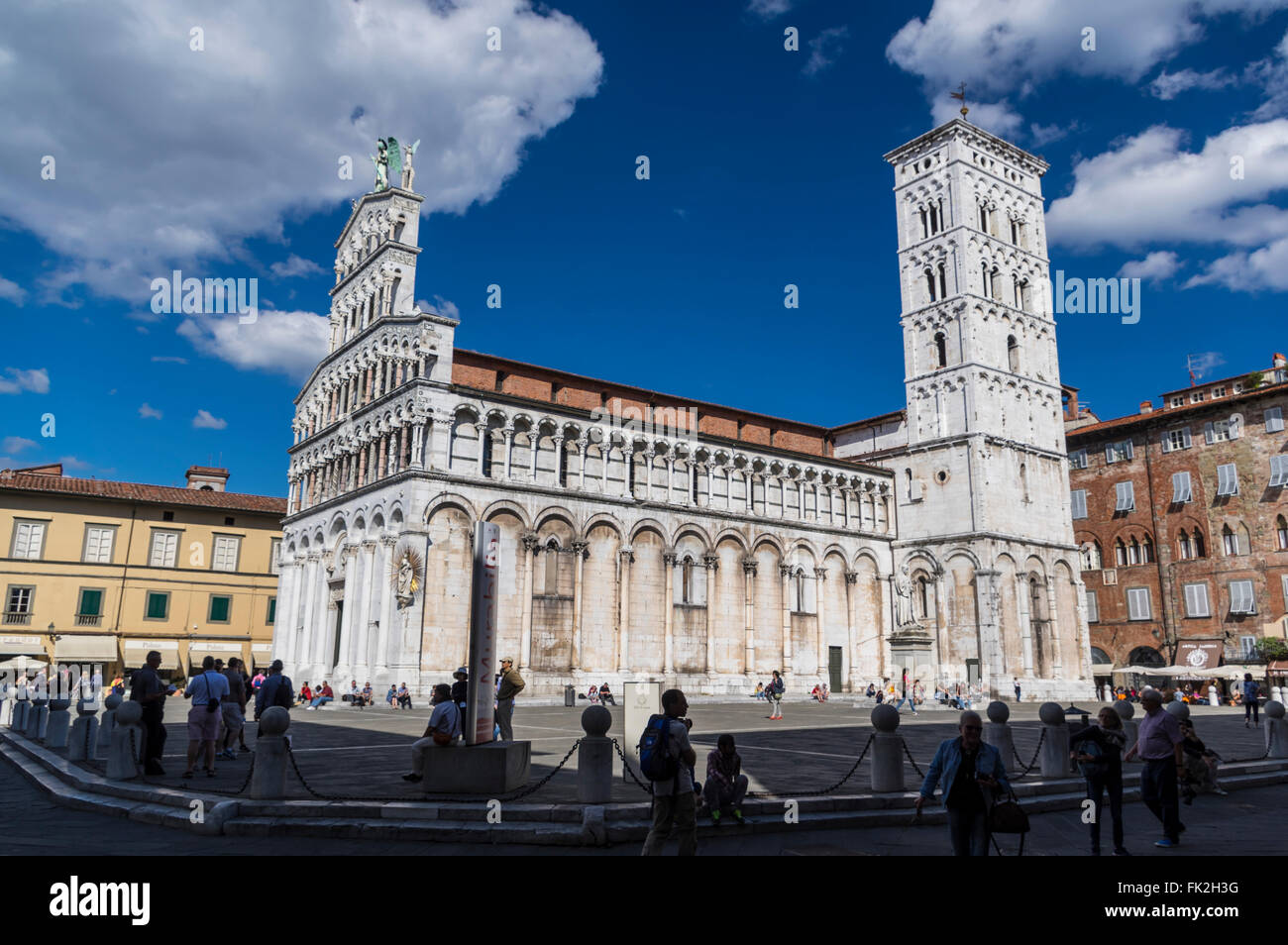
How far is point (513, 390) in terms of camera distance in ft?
119

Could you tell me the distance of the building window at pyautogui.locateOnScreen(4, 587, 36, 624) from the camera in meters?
39.2

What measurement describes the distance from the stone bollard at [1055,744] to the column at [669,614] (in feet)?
76.2

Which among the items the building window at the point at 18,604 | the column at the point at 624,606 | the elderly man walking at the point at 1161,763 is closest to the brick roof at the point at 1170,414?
the column at the point at 624,606

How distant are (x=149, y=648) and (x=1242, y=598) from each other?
52.3m

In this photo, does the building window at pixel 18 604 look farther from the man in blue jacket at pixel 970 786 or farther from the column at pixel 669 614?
the man in blue jacket at pixel 970 786

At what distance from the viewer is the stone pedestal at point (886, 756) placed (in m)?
10.5

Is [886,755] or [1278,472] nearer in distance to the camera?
[886,755]

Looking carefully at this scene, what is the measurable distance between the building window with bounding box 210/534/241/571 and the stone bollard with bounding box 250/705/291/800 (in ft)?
129

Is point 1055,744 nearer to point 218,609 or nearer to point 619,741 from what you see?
point 619,741

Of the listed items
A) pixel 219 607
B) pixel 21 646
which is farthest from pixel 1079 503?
pixel 21 646

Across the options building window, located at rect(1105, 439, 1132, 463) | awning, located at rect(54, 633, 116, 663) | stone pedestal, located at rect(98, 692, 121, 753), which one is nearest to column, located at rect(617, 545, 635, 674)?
stone pedestal, located at rect(98, 692, 121, 753)

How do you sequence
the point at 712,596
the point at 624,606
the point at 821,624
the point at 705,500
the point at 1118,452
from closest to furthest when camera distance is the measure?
1. the point at 624,606
2. the point at 712,596
3. the point at 705,500
4. the point at 821,624
5. the point at 1118,452

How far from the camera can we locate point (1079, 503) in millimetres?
48375

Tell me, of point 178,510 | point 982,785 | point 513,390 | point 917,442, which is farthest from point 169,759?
point 917,442
